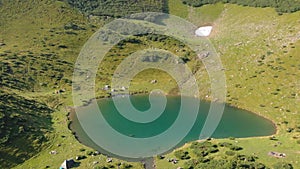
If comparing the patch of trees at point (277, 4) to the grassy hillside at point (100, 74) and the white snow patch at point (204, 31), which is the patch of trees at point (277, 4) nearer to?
the grassy hillside at point (100, 74)

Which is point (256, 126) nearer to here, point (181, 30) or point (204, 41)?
point (204, 41)

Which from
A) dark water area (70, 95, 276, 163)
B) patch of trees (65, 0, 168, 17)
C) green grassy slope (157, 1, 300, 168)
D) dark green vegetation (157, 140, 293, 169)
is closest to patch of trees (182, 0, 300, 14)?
green grassy slope (157, 1, 300, 168)

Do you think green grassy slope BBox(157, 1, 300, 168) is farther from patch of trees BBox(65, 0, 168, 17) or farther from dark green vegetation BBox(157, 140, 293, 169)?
patch of trees BBox(65, 0, 168, 17)

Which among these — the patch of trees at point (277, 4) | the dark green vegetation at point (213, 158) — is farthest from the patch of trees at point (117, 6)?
the dark green vegetation at point (213, 158)

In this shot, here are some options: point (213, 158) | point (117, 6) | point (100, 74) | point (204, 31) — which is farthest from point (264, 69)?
point (117, 6)

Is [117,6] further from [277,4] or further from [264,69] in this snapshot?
[264,69]
